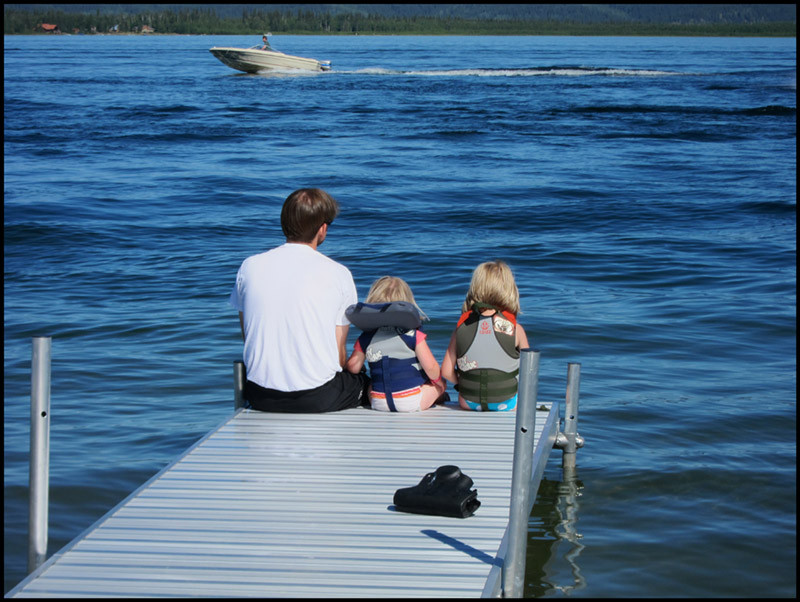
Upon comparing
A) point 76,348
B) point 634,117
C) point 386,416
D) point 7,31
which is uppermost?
point 7,31

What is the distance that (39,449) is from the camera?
4.26 metres

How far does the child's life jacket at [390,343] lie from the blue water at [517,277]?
130 centimetres

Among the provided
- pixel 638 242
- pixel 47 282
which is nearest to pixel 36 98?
pixel 47 282

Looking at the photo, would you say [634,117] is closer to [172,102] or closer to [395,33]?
[172,102]

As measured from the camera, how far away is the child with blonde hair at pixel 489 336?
5.70m

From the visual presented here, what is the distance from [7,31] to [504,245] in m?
128

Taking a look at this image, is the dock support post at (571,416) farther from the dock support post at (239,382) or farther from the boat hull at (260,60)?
the boat hull at (260,60)

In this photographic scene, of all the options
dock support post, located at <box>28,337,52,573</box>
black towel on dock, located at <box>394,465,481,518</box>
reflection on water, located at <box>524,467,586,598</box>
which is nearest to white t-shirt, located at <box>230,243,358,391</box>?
black towel on dock, located at <box>394,465,481,518</box>

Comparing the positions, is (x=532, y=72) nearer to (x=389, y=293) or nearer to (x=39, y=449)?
(x=389, y=293)

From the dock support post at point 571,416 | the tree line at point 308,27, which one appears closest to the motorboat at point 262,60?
the dock support post at point 571,416

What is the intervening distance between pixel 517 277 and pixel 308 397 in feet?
25.7

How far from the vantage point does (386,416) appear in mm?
5922

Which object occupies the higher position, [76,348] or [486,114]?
[486,114]

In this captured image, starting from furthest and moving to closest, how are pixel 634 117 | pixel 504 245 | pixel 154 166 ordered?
pixel 634 117 < pixel 154 166 < pixel 504 245
